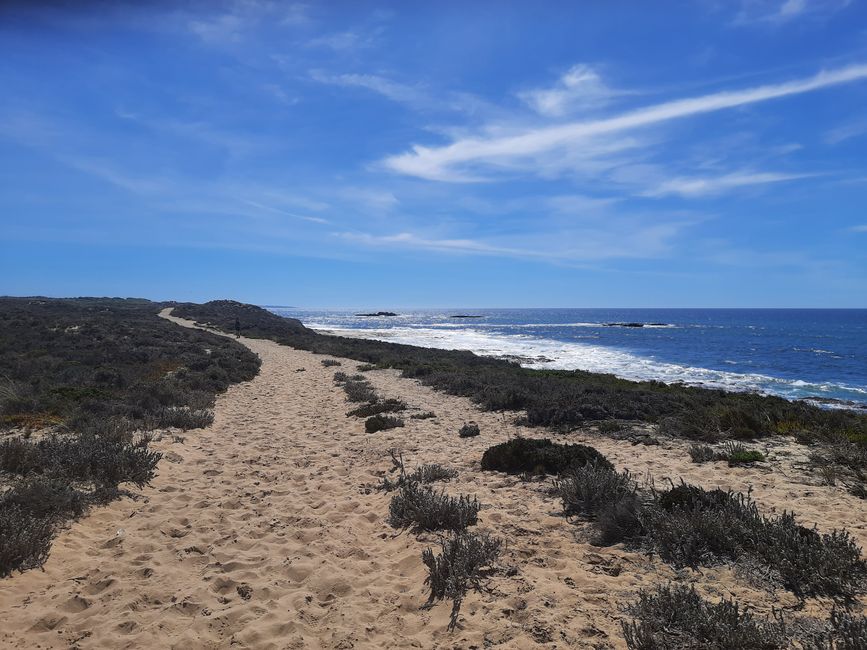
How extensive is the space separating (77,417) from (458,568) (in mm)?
9538

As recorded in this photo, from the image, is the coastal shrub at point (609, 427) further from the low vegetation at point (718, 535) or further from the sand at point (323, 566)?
the low vegetation at point (718, 535)

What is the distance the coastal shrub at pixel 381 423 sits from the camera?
468 inches

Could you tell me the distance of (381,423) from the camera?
39.5 feet

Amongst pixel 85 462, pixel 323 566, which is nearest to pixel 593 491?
pixel 323 566

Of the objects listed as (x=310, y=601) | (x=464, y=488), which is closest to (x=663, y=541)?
(x=464, y=488)

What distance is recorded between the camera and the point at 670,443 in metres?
10.3

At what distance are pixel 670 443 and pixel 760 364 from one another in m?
36.2

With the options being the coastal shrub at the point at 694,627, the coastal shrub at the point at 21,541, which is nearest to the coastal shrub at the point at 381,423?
the coastal shrub at the point at 21,541

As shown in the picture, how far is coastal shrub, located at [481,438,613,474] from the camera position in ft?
26.5

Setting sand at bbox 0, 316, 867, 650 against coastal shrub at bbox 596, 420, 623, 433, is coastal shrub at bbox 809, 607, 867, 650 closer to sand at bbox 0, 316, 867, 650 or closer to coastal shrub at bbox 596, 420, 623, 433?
sand at bbox 0, 316, 867, 650

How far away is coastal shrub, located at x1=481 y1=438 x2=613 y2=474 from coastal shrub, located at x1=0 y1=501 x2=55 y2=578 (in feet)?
20.4

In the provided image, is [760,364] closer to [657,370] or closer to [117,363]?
[657,370]

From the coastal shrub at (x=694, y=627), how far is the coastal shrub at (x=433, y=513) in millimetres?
2460

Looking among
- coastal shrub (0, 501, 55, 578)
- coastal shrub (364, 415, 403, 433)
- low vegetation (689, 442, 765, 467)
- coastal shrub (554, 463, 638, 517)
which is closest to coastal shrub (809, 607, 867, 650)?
coastal shrub (554, 463, 638, 517)
